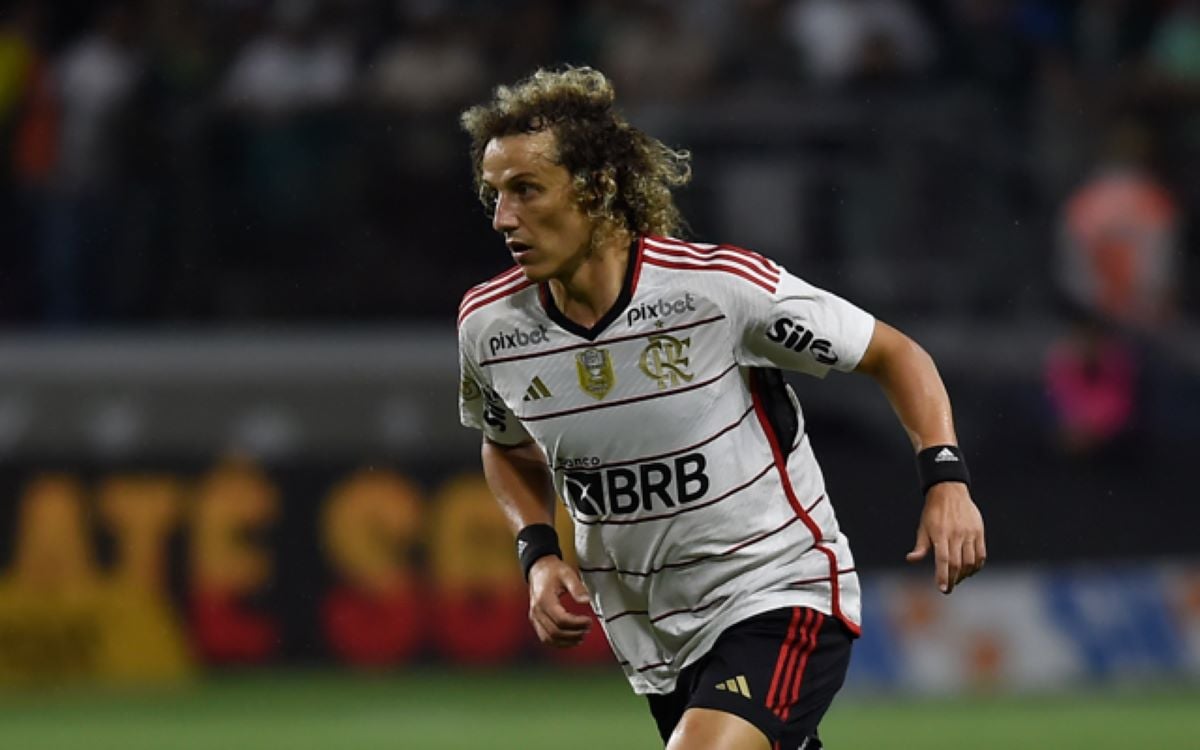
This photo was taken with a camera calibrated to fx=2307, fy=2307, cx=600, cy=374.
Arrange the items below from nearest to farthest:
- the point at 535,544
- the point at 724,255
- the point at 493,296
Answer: the point at 724,255 → the point at 493,296 → the point at 535,544

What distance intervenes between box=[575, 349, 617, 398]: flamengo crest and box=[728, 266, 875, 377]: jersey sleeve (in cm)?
32

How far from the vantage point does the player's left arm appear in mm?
5180

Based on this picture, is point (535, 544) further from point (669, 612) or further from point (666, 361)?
point (666, 361)

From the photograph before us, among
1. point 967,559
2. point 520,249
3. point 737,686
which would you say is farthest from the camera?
point 520,249

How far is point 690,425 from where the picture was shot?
5484 mm

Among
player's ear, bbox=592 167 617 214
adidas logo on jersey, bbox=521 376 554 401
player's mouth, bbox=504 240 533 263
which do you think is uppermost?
player's ear, bbox=592 167 617 214

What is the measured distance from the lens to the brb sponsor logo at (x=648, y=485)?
5.49 metres

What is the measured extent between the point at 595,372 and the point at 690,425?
27cm

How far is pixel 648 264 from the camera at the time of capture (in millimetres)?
5582

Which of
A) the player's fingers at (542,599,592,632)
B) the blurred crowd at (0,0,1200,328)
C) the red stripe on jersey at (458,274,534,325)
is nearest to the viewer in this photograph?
the player's fingers at (542,599,592,632)

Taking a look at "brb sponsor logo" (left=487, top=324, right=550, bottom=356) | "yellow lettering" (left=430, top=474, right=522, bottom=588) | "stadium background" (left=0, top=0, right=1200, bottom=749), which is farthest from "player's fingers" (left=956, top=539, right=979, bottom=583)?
"yellow lettering" (left=430, top=474, right=522, bottom=588)

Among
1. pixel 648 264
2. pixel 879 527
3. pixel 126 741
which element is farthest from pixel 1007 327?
pixel 648 264

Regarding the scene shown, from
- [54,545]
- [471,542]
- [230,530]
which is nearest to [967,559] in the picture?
[471,542]

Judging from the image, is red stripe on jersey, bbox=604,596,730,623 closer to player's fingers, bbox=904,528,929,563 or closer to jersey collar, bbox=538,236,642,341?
player's fingers, bbox=904,528,929,563
